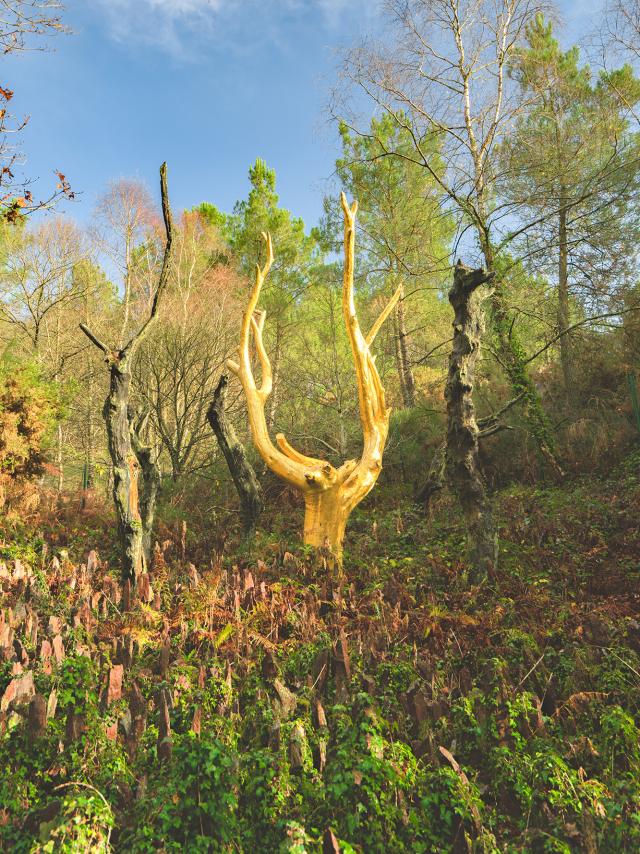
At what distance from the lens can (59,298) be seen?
15141 mm

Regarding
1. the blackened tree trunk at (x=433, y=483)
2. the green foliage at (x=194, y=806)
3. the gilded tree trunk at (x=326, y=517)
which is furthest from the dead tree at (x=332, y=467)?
the green foliage at (x=194, y=806)

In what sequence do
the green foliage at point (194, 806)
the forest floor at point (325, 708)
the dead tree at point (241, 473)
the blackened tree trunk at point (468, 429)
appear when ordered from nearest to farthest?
the green foliage at point (194, 806) < the forest floor at point (325, 708) < the blackened tree trunk at point (468, 429) < the dead tree at point (241, 473)

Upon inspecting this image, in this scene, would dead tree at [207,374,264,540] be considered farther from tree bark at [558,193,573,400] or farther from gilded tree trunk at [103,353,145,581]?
tree bark at [558,193,573,400]

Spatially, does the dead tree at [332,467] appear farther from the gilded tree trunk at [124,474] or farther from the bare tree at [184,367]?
the bare tree at [184,367]

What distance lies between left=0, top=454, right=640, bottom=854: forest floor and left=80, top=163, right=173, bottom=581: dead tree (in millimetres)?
408

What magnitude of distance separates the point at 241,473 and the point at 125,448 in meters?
2.16

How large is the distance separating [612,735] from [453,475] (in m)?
3.84

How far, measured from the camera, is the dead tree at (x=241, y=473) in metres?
7.73

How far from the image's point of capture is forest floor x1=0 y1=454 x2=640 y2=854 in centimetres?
184

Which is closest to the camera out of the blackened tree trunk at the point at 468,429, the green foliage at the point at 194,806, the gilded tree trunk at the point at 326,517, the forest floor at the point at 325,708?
the green foliage at the point at 194,806

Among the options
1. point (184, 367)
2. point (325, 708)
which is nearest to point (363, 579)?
point (325, 708)

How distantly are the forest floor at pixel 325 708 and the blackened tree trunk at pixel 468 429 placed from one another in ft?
1.32

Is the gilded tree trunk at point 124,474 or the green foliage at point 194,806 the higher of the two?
the gilded tree trunk at point 124,474

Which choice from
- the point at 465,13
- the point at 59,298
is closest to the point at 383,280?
the point at 465,13
